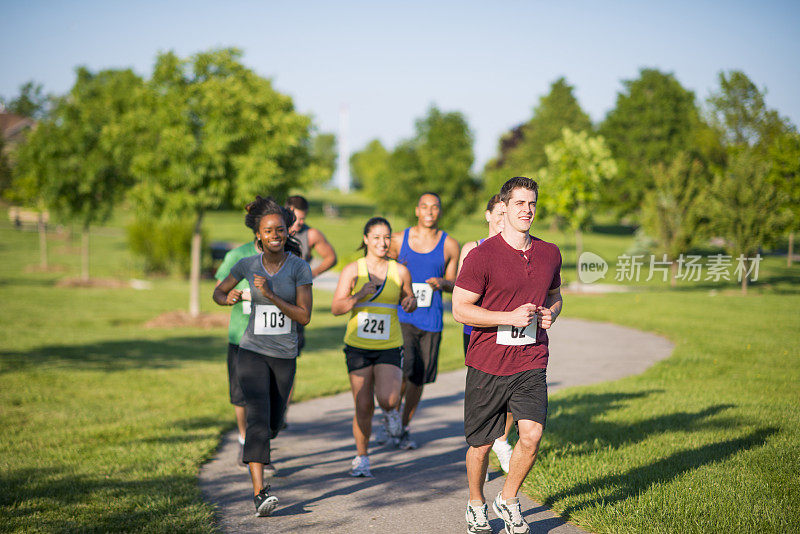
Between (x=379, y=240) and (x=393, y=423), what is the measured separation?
1.77 meters

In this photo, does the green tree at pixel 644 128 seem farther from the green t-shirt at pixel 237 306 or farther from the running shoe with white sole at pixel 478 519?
the running shoe with white sole at pixel 478 519

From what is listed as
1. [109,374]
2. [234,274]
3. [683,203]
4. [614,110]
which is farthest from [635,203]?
[234,274]

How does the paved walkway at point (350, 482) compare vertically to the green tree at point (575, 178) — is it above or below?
below

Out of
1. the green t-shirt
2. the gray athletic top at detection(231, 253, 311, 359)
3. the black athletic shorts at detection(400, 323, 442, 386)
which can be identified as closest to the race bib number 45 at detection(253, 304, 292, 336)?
the gray athletic top at detection(231, 253, 311, 359)

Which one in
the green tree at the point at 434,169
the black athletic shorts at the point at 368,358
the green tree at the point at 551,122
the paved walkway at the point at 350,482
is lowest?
the paved walkway at the point at 350,482

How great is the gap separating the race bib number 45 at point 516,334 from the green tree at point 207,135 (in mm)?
11354

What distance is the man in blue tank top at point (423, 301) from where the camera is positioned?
6.48m

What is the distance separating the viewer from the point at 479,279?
4.17 m

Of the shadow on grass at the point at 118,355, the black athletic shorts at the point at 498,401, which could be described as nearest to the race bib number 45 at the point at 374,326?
the black athletic shorts at the point at 498,401

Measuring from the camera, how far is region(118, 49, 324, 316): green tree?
48.9 feet

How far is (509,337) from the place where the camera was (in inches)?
166

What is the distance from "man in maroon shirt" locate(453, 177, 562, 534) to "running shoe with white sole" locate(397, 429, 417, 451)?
2.18 metres

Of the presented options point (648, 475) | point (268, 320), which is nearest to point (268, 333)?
point (268, 320)

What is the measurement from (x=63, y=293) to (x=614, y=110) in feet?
158
